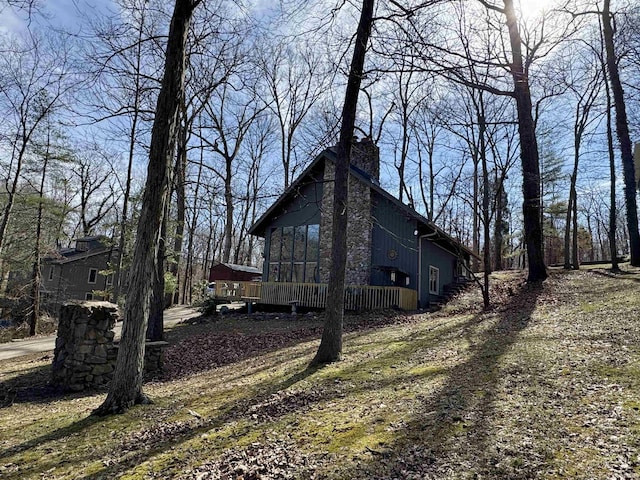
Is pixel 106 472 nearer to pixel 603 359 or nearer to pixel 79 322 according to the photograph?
pixel 79 322

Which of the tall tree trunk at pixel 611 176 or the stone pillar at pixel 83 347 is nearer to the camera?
the stone pillar at pixel 83 347

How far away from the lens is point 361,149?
60.0 feet

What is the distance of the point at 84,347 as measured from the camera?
7.18m

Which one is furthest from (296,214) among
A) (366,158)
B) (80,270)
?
(80,270)

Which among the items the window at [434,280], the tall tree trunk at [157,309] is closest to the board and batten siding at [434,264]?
the window at [434,280]

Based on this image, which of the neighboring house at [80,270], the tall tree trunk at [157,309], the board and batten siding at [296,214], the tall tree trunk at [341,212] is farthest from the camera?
the neighboring house at [80,270]

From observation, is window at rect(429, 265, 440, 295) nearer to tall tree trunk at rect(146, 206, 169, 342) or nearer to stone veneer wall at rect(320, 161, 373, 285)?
stone veneer wall at rect(320, 161, 373, 285)

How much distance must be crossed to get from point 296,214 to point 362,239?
138 inches

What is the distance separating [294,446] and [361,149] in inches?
637

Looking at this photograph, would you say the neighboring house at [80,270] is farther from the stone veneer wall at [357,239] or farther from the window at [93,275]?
the stone veneer wall at [357,239]

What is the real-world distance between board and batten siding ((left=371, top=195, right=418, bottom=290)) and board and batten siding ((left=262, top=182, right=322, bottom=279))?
110 inches

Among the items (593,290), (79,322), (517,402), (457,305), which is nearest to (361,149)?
(457,305)

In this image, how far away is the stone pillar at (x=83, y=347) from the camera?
709 cm

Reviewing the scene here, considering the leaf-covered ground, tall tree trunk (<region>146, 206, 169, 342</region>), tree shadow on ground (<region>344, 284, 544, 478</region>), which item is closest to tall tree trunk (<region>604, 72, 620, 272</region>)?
the leaf-covered ground
